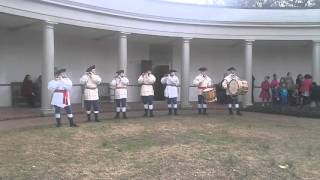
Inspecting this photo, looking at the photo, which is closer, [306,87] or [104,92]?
[306,87]

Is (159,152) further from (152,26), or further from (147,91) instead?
(152,26)

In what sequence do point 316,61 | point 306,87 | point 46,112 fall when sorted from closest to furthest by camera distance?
point 46,112 < point 306,87 < point 316,61

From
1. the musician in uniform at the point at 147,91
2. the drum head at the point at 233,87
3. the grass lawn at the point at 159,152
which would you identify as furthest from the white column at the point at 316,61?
the musician in uniform at the point at 147,91

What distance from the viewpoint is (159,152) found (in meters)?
11.6

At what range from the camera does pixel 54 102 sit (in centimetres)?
1482

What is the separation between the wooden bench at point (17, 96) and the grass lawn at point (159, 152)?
24.1 ft

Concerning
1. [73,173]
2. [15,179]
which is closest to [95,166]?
[73,173]

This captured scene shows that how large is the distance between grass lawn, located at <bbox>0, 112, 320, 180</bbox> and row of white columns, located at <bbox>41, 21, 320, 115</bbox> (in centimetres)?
397

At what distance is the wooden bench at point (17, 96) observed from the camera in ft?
71.5

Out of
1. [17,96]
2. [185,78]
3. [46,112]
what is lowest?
[46,112]

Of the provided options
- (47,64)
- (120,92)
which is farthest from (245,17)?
(47,64)

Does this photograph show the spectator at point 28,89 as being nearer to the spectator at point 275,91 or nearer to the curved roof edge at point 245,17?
the curved roof edge at point 245,17

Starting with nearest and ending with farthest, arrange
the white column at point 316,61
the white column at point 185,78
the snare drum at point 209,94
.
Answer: the snare drum at point 209,94, the white column at point 185,78, the white column at point 316,61

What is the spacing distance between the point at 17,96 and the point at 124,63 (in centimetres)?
481
